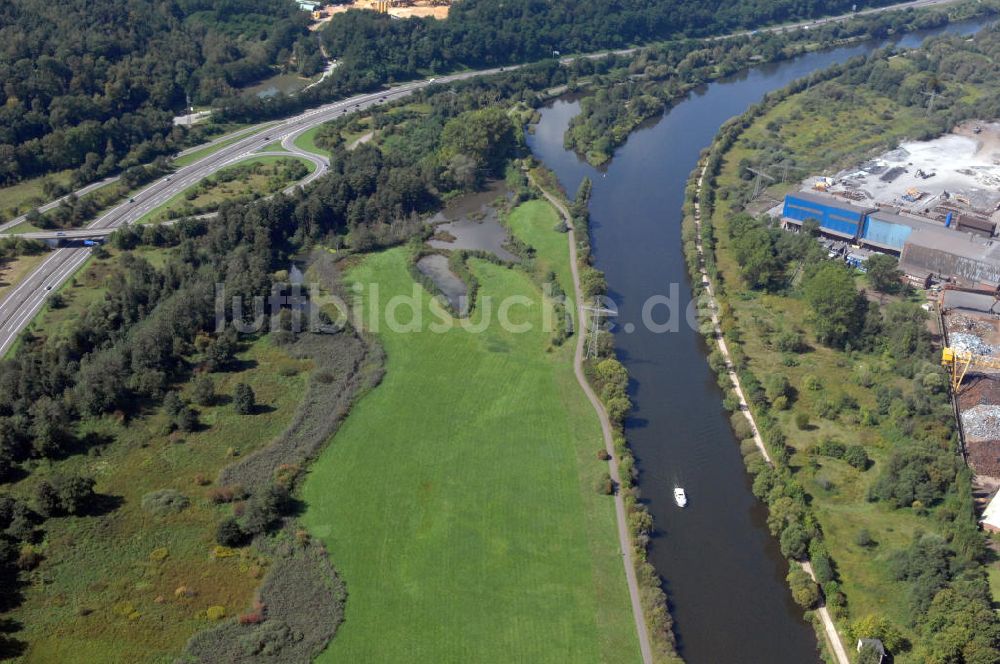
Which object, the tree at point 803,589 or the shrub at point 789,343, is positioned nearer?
the tree at point 803,589

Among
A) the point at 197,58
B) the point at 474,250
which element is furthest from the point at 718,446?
the point at 197,58

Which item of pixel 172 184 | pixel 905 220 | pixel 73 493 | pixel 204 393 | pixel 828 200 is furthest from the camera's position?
pixel 172 184

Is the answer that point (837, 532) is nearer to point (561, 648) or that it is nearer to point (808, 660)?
point (808, 660)

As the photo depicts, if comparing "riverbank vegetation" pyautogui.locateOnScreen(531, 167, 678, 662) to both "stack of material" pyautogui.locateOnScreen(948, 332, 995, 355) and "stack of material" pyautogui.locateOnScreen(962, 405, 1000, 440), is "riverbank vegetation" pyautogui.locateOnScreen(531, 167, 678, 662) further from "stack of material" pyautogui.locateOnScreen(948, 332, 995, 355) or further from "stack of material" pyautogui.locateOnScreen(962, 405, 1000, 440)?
"stack of material" pyautogui.locateOnScreen(948, 332, 995, 355)

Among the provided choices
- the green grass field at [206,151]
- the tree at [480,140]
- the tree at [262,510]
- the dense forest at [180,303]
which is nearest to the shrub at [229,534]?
the dense forest at [180,303]

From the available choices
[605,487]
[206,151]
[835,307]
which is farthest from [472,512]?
[206,151]

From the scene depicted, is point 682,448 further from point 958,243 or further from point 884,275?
point 958,243

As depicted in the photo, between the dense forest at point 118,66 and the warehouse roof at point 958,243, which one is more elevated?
the dense forest at point 118,66

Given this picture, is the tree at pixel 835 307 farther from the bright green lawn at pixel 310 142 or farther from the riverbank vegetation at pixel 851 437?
the bright green lawn at pixel 310 142
